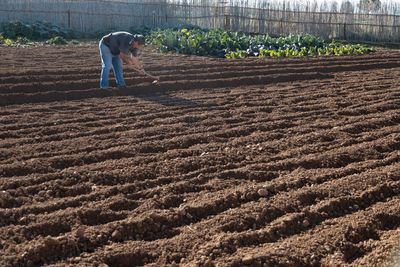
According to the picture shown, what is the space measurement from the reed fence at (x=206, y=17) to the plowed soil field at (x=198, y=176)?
12.8 metres

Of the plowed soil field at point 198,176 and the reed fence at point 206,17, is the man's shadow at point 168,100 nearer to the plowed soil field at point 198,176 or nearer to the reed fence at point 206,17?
the plowed soil field at point 198,176

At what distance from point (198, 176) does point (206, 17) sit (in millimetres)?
19088

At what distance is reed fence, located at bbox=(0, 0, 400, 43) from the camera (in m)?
19.8

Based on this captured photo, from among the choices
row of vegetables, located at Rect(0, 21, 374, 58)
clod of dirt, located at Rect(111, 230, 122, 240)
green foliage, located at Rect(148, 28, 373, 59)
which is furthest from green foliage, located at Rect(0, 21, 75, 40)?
clod of dirt, located at Rect(111, 230, 122, 240)

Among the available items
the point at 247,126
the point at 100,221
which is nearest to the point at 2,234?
the point at 100,221

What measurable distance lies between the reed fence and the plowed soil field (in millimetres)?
12782

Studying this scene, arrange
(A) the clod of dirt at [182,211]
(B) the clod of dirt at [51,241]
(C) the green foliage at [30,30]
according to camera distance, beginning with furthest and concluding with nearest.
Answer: (C) the green foliage at [30,30]
(A) the clod of dirt at [182,211]
(B) the clod of dirt at [51,241]

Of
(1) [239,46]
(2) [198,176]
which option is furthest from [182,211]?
(1) [239,46]

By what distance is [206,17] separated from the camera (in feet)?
72.3

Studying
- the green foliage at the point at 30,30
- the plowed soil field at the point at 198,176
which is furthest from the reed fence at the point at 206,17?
the plowed soil field at the point at 198,176

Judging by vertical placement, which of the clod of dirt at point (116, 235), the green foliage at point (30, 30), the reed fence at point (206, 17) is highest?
the reed fence at point (206, 17)

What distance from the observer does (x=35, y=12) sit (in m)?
20.3

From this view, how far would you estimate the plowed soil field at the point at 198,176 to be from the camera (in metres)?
2.94

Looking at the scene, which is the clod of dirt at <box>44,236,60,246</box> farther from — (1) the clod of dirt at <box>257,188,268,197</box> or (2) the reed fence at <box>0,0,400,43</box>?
(2) the reed fence at <box>0,0,400,43</box>
